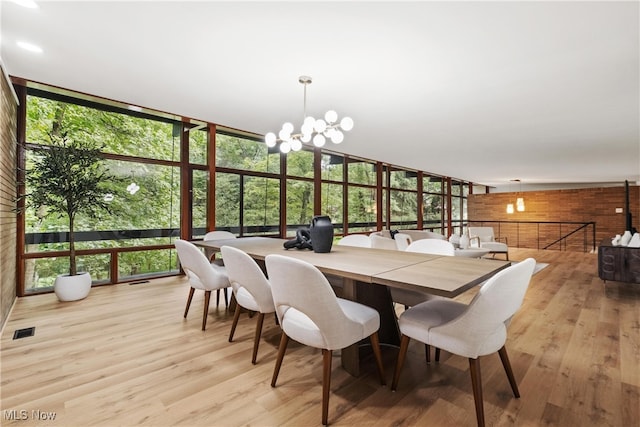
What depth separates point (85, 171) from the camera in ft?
12.9

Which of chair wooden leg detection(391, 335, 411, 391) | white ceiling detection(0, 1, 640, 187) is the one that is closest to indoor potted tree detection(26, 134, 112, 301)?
white ceiling detection(0, 1, 640, 187)

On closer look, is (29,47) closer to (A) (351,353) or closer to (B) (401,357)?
(A) (351,353)

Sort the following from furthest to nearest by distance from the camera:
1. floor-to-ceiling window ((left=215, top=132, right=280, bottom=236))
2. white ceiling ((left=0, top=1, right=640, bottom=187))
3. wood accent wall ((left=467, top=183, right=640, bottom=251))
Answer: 1. wood accent wall ((left=467, top=183, right=640, bottom=251))
2. floor-to-ceiling window ((left=215, top=132, right=280, bottom=236))
3. white ceiling ((left=0, top=1, right=640, bottom=187))

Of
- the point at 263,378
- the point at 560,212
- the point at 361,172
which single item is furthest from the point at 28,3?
the point at 560,212

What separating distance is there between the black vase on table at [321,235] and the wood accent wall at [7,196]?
2.84 m

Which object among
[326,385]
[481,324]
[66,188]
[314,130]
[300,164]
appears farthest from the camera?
[300,164]

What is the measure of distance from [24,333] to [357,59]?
3.79 meters

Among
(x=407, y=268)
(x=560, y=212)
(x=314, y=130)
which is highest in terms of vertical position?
(x=314, y=130)

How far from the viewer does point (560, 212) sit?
34.8 feet

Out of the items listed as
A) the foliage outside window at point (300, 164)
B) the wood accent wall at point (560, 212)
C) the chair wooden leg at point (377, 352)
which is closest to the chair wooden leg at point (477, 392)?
the chair wooden leg at point (377, 352)

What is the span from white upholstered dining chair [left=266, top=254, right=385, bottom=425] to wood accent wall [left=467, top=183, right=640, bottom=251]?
11656 mm

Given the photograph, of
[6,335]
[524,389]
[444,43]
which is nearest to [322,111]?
[444,43]

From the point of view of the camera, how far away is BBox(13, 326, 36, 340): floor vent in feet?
8.61

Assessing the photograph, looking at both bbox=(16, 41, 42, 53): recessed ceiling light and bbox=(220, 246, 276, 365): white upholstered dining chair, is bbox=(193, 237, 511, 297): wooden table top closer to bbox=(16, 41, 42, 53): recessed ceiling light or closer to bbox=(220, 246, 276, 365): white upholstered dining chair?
bbox=(220, 246, 276, 365): white upholstered dining chair
